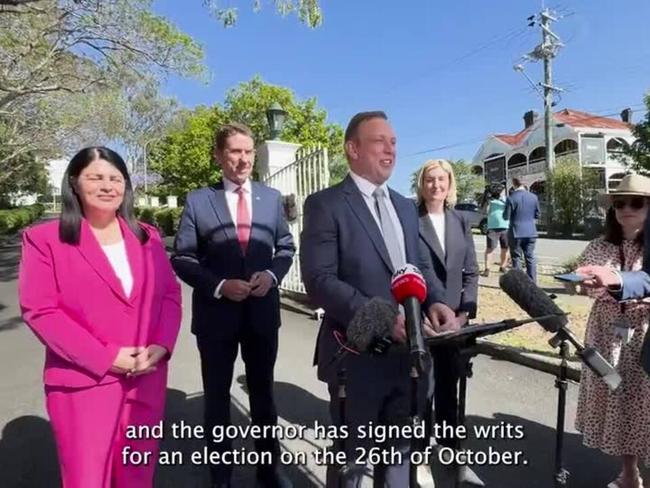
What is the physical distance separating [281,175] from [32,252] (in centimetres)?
584

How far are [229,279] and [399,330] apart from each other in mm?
1389

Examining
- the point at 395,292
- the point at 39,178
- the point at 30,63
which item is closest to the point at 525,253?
the point at 395,292

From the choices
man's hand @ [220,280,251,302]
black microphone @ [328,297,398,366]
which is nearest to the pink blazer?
man's hand @ [220,280,251,302]

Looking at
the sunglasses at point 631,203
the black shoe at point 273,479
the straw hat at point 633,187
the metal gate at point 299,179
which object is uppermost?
the metal gate at point 299,179

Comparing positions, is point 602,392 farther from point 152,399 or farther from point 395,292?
point 152,399

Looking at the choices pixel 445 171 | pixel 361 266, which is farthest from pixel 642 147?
pixel 361 266

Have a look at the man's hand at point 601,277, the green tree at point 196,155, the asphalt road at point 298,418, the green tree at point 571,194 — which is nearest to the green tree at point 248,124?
the green tree at point 196,155

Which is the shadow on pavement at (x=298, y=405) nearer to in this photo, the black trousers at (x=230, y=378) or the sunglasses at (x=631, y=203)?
the black trousers at (x=230, y=378)

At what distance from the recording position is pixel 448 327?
1880 mm

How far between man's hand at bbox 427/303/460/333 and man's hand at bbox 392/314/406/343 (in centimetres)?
48

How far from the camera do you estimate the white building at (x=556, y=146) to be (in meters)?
37.2

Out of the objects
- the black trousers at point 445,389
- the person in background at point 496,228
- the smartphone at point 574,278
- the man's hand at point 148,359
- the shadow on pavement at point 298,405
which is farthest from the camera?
the person in background at point 496,228

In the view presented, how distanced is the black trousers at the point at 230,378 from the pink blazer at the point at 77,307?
0.60m

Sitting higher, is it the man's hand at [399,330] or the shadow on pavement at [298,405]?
the man's hand at [399,330]
